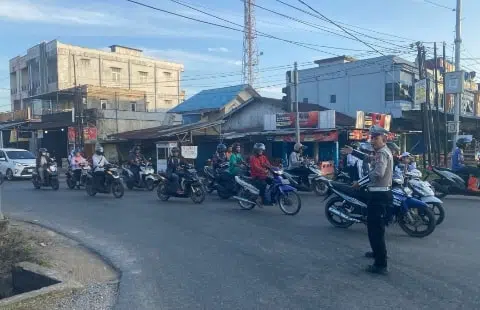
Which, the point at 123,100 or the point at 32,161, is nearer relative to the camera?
the point at 32,161

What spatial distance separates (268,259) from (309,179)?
8.25 m

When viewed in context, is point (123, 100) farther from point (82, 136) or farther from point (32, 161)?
point (32, 161)

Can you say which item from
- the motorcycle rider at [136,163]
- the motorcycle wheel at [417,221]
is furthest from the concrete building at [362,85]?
the motorcycle wheel at [417,221]

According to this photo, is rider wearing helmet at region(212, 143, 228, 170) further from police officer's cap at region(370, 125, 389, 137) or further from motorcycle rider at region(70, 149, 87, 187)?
police officer's cap at region(370, 125, 389, 137)

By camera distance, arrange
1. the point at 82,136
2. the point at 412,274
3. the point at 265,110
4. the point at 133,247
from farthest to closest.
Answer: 1. the point at 82,136
2. the point at 265,110
3. the point at 133,247
4. the point at 412,274

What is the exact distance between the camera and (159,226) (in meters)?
8.95

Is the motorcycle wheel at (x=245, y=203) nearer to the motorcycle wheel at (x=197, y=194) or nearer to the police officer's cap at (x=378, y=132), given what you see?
the motorcycle wheel at (x=197, y=194)

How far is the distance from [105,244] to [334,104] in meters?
27.7

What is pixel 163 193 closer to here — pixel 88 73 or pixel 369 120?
pixel 369 120

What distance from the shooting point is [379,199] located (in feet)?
17.8

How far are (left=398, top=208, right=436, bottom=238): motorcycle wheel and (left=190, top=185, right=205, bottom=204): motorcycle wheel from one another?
6.15 m

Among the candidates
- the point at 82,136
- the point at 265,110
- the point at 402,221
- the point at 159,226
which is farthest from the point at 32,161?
the point at 402,221

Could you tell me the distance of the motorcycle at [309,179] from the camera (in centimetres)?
1401

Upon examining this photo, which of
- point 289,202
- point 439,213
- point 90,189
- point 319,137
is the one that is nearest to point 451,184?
point 439,213
